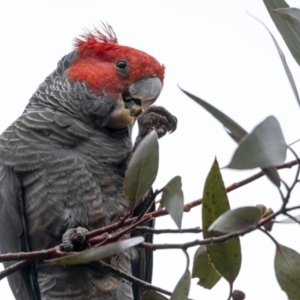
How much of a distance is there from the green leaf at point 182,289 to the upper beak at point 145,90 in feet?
5.51

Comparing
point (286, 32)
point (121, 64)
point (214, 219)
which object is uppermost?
point (286, 32)

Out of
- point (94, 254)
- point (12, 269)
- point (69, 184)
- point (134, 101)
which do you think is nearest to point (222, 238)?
point (94, 254)

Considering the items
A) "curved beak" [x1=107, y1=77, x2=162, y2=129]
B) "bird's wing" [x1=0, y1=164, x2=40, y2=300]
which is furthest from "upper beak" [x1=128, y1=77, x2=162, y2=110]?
"bird's wing" [x1=0, y1=164, x2=40, y2=300]

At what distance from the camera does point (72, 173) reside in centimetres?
257

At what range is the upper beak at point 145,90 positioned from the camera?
117 inches

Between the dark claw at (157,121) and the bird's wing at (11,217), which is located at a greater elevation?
the dark claw at (157,121)

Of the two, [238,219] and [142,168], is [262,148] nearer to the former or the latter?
[238,219]

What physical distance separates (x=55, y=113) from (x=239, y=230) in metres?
1.85

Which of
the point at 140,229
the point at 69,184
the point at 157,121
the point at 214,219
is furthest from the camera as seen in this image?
the point at 69,184

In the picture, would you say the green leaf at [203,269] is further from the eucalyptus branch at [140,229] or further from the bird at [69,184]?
the bird at [69,184]

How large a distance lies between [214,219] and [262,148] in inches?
11.2

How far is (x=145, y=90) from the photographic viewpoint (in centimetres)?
300

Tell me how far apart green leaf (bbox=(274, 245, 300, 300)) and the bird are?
97 centimetres

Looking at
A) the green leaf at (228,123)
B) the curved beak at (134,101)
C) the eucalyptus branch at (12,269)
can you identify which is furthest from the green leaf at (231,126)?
the curved beak at (134,101)
